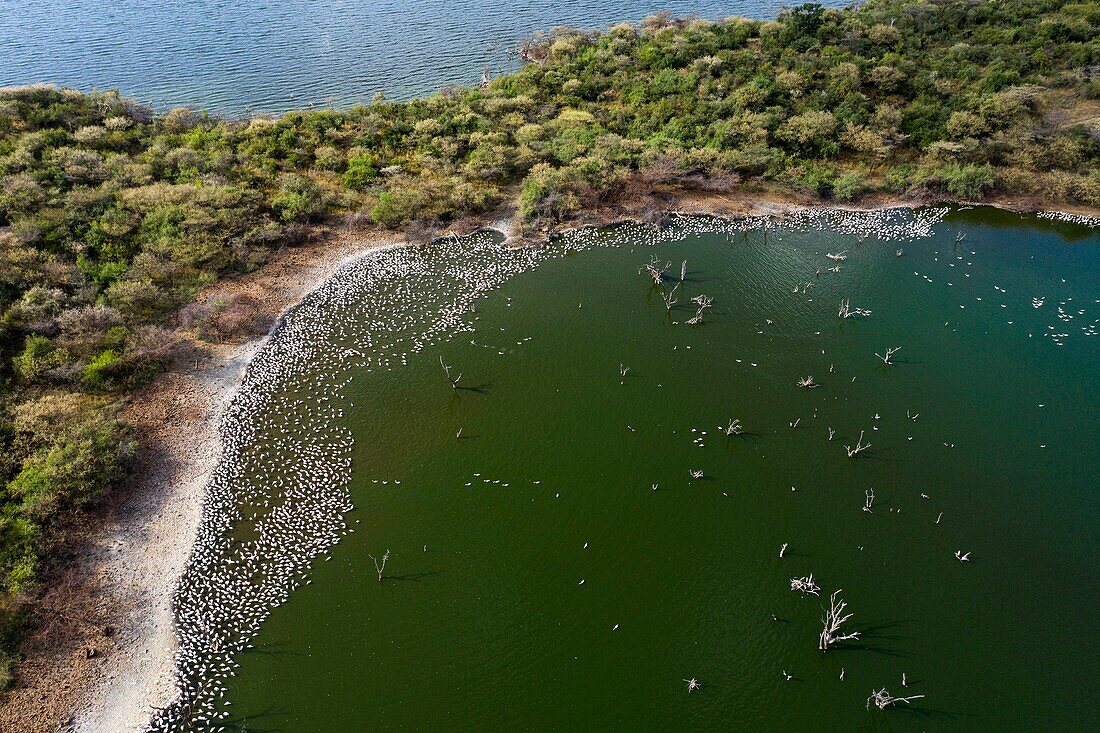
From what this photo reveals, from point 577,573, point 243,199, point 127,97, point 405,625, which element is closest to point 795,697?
point 577,573

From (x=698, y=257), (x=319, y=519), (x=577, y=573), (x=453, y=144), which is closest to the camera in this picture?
(x=577, y=573)

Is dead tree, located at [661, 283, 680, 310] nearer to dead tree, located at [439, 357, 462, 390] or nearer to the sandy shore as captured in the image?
dead tree, located at [439, 357, 462, 390]

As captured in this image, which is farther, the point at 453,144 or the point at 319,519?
the point at 453,144

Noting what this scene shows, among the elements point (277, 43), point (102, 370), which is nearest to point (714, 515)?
point (102, 370)

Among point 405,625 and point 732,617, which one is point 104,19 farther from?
point 732,617

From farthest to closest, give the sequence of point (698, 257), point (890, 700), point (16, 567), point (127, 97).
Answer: point (127, 97) < point (698, 257) < point (16, 567) < point (890, 700)

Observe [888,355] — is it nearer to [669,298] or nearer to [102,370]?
[669,298]

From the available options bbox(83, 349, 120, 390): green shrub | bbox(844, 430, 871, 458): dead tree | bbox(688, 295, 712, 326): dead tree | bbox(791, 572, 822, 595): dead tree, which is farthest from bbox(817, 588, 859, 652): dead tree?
bbox(83, 349, 120, 390): green shrub
